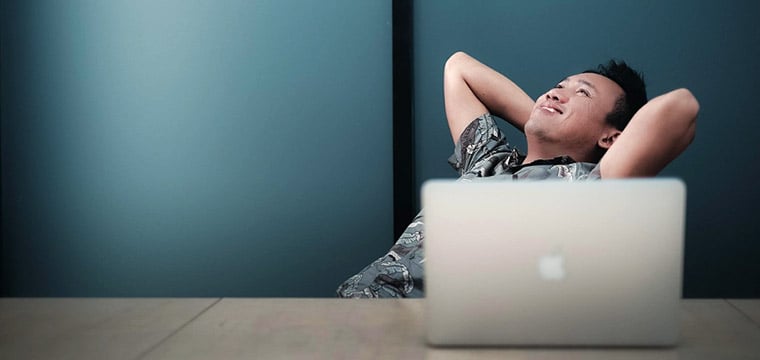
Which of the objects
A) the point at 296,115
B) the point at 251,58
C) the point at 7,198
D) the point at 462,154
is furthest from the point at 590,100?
the point at 7,198

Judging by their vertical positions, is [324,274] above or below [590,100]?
below

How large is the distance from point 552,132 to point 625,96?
0.23 m

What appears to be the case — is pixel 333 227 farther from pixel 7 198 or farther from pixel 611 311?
pixel 611 311

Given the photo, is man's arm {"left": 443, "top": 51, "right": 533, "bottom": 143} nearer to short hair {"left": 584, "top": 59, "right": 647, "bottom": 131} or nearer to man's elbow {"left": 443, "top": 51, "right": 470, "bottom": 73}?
man's elbow {"left": 443, "top": 51, "right": 470, "bottom": 73}

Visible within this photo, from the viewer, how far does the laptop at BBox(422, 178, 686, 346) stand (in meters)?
0.69

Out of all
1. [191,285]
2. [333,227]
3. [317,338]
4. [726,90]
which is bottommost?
[191,285]

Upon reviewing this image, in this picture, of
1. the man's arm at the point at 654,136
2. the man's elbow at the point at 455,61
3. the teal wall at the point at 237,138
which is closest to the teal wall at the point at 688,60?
the teal wall at the point at 237,138

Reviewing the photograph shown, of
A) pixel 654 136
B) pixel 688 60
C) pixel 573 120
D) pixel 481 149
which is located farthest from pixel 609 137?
pixel 688 60

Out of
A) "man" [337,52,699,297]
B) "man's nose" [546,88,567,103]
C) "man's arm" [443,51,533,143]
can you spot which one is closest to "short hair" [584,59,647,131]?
"man" [337,52,699,297]

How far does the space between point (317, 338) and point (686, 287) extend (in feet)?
6.05

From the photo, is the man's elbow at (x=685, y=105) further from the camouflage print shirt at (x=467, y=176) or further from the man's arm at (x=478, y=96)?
the man's arm at (x=478, y=96)

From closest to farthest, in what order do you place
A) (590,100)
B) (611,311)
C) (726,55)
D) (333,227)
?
(611,311), (590,100), (726,55), (333,227)

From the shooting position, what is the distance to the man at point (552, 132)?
1.45 m

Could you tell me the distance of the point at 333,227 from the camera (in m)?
2.41
